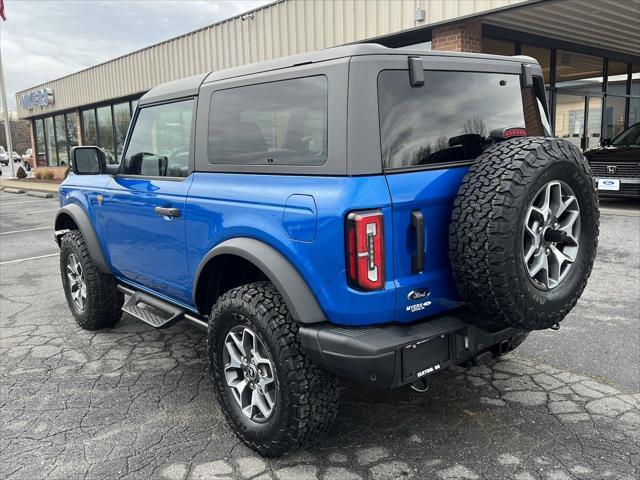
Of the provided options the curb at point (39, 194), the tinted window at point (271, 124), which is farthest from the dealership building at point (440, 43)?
the tinted window at point (271, 124)

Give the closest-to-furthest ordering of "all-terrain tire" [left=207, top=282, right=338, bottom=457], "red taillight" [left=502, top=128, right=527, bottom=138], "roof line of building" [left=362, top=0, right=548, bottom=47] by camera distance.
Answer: "all-terrain tire" [left=207, top=282, right=338, bottom=457] → "red taillight" [left=502, top=128, right=527, bottom=138] → "roof line of building" [left=362, top=0, right=548, bottom=47]

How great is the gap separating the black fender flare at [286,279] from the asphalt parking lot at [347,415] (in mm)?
→ 778

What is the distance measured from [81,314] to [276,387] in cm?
266

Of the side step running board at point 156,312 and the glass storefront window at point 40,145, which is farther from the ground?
the glass storefront window at point 40,145

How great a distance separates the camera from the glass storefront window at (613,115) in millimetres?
A: 16688

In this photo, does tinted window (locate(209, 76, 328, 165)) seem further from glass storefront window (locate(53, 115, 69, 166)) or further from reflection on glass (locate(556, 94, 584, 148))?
glass storefront window (locate(53, 115, 69, 166))

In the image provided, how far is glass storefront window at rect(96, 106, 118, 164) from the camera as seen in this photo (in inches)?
864

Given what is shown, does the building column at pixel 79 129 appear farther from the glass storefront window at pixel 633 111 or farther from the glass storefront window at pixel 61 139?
the glass storefront window at pixel 633 111

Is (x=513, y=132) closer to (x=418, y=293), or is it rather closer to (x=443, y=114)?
(x=443, y=114)

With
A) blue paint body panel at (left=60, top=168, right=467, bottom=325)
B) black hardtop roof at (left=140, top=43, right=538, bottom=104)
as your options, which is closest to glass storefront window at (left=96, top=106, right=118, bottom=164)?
black hardtop roof at (left=140, top=43, right=538, bottom=104)

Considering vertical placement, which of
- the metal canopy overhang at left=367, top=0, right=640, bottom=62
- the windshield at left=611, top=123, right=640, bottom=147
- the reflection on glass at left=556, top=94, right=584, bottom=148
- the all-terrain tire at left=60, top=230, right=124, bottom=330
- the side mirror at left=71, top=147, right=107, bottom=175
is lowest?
the all-terrain tire at left=60, top=230, right=124, bottom=330

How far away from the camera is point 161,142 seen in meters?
3.60

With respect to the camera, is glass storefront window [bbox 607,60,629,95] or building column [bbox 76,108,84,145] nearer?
glass storefront window [bbox 607,60,629,95]

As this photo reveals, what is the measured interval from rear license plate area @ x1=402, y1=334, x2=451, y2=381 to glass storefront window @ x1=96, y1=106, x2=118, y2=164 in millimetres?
21228
